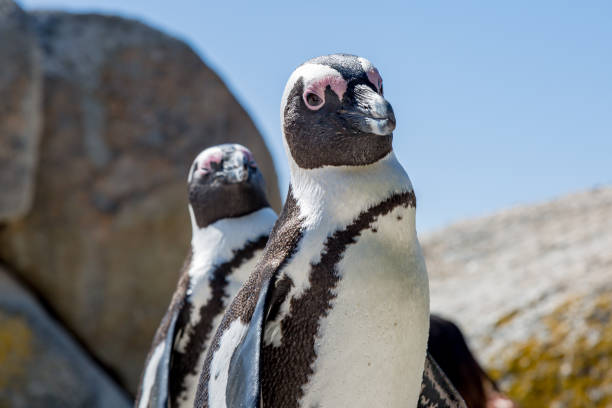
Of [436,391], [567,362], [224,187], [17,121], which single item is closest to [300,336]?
[436,391]

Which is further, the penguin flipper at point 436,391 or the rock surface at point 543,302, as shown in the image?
the rock surface at point 543,302

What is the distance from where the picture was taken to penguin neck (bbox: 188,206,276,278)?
1.98 meters

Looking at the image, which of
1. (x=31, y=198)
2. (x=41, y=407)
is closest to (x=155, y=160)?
(x=31, y=198)

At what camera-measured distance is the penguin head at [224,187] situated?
208 cm

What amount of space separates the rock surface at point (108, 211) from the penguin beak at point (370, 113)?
157 inches

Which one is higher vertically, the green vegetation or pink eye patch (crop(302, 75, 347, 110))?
pink eye patch (crop(302, 75, 347, 110))

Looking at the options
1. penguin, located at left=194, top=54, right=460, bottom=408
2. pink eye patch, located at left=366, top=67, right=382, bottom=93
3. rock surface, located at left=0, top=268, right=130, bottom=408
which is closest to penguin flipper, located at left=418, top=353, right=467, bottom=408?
penguin, located at left=194, top=54, right=460, bottom=408

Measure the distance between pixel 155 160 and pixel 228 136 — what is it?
56 cm

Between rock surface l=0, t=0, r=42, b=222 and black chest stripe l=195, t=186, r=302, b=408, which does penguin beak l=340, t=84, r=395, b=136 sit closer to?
black chest stripe l=195, t=186, r=302, b=408

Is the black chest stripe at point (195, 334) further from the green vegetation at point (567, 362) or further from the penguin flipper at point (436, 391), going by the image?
the green vegetation at point (567, 362)

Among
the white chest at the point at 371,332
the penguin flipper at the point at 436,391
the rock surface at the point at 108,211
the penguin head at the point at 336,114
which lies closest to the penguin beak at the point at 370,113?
the penguin head at the point at 336,114

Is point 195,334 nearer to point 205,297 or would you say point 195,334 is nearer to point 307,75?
point 205,297

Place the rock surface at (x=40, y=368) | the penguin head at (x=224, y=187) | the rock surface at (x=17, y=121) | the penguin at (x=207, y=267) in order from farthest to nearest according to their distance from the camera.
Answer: the rock surface at (x=17, y=121) < the rock surface at (x=40, y=368) < the penguin head at (x=224, y=187) < the penguin at (x=207, y=267)

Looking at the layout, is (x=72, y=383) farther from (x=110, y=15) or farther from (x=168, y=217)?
(x=110, y=15)
